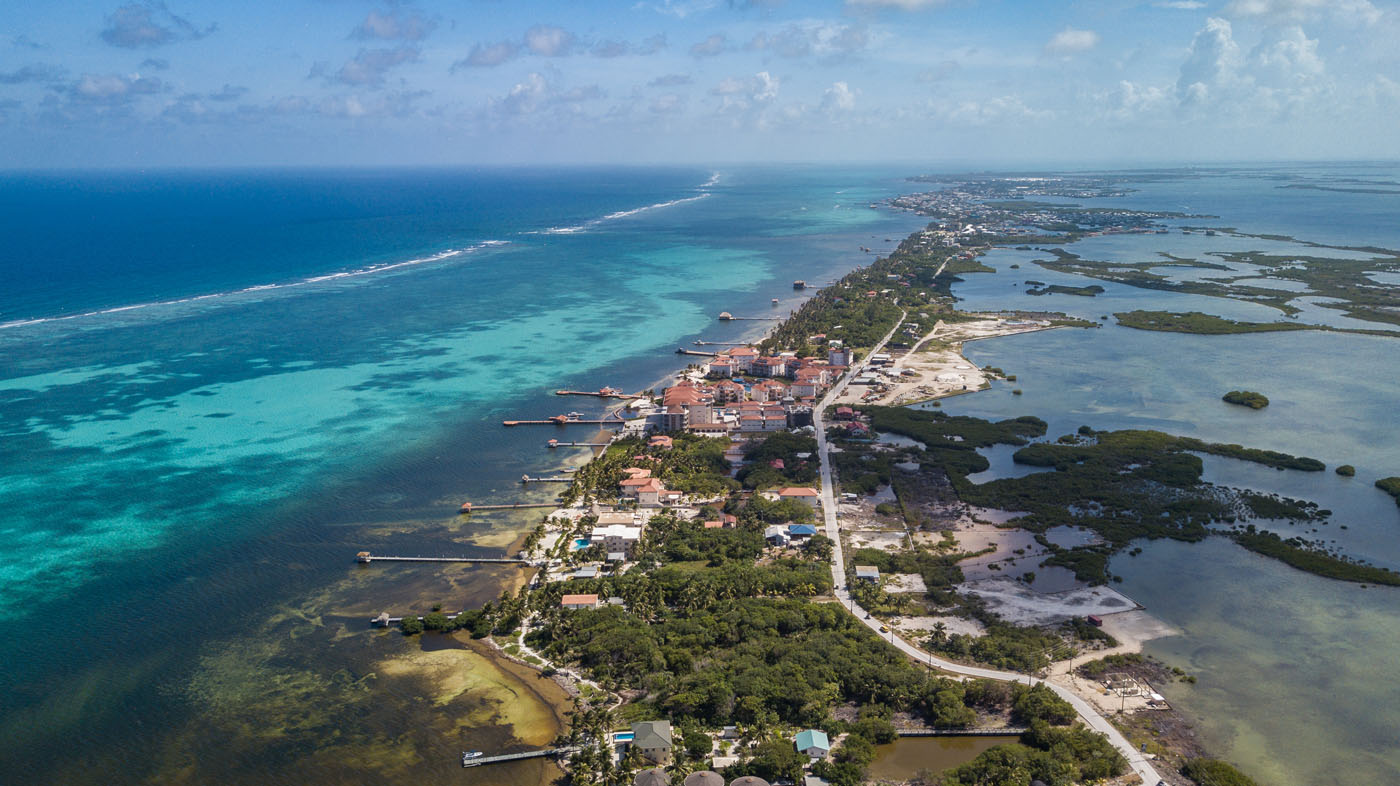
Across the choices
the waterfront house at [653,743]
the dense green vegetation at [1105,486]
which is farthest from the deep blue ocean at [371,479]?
the waterfront house at [653,743]

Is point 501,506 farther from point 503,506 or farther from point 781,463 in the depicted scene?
point 781,463

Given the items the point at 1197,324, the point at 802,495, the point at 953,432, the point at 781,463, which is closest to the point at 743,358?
the point at 953,432

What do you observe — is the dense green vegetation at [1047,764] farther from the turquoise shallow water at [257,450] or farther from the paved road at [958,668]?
the turquoise shallow water at [257,450]

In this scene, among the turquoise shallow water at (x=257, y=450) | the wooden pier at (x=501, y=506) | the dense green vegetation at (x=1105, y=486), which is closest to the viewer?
the turquoise shallow water at (x=257, y=450)

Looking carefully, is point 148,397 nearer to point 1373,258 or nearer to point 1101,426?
point 1101,426

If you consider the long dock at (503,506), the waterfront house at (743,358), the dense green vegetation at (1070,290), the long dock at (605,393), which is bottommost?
the long dock at (503,506)

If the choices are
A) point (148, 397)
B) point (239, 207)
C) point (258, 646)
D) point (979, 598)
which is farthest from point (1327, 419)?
point (239, 207)
